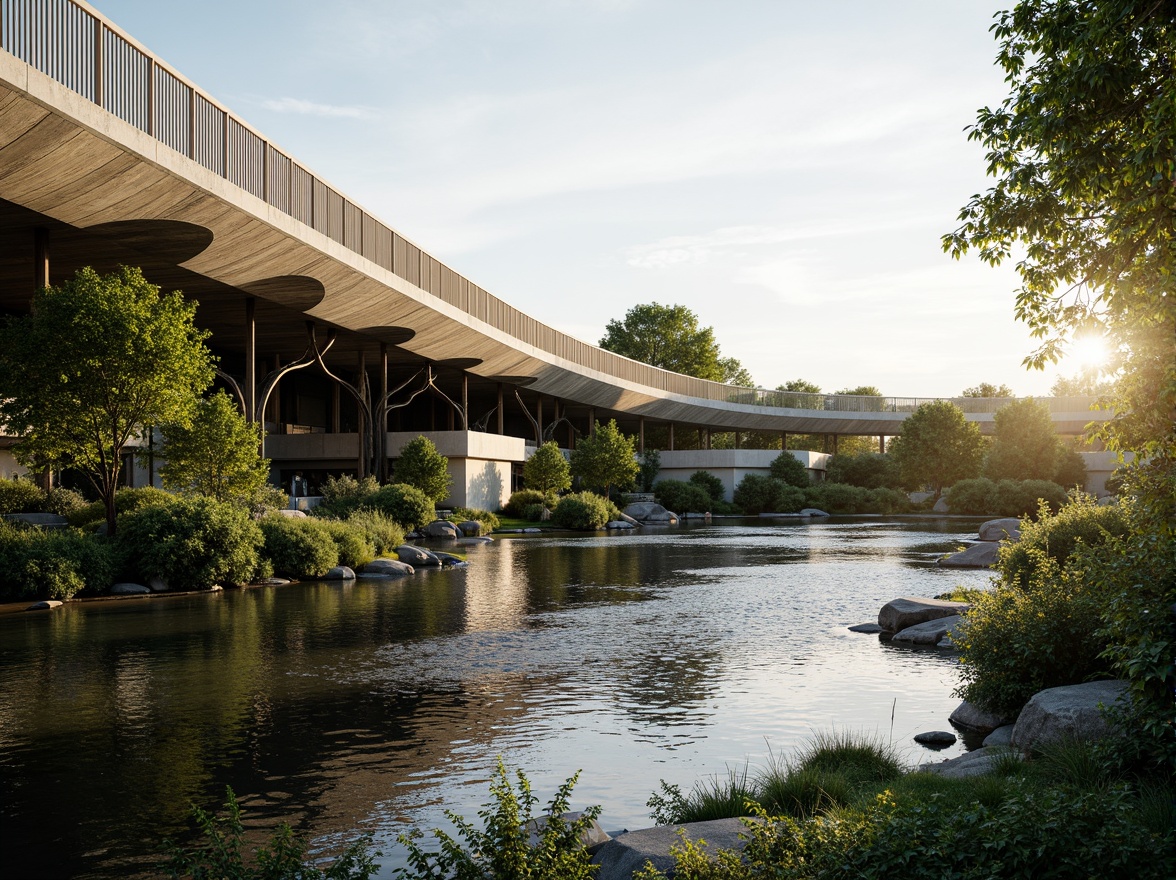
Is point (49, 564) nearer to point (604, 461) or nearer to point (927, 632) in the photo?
point (927, 632)

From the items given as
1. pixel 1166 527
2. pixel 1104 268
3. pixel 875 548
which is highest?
pixel 1104 268

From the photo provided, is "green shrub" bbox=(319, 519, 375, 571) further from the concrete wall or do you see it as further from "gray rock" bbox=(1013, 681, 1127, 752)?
the concrete wall

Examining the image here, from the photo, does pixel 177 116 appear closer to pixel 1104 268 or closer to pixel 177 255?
pixel 177 255

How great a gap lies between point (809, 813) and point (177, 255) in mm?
27404

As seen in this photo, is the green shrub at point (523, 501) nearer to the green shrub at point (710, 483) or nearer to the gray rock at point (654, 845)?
the green shrub at point (710, 483)

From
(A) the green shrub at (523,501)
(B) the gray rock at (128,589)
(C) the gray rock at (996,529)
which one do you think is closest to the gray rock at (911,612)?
(B) the gray rock at (128,589)

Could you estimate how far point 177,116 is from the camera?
81.4 feet

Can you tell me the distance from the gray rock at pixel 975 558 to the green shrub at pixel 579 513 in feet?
76.8

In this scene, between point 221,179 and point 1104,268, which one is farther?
point 221,179

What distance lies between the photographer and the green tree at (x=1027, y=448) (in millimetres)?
67062

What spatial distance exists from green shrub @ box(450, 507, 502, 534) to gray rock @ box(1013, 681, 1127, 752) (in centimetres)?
3603

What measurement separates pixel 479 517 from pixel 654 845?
40140 mm

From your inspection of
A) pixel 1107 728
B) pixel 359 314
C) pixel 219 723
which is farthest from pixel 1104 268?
pixel 359 314

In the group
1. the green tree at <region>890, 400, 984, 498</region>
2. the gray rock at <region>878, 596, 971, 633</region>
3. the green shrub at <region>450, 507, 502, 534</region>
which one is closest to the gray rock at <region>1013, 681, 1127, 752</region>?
the gray rock at <region>878, 596, 971, 633</region>
